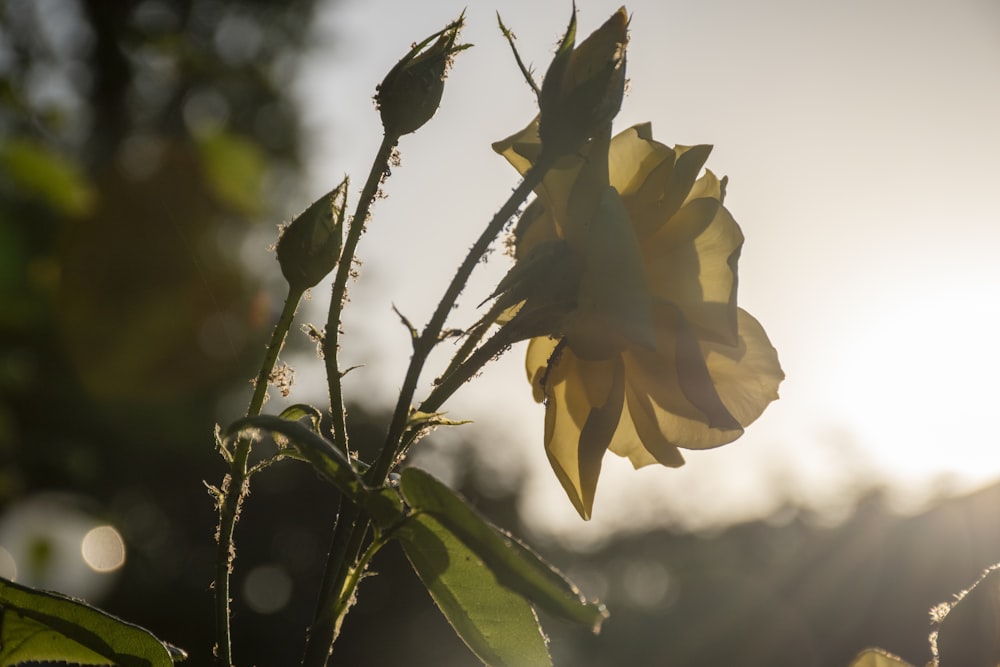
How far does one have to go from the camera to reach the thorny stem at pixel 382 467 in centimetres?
47

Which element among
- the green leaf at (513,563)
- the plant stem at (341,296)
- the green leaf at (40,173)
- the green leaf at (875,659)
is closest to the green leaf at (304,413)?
the plant stem at (341,296)

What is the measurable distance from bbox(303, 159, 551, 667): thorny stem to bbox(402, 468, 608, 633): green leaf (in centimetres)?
4

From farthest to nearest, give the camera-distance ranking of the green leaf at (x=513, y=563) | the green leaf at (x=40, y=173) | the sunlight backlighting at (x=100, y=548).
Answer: the sunlight backlighting at (x=100, y=548)
the green leaf at (x=40, y=173)
the green leaf at (x=513, y=563)

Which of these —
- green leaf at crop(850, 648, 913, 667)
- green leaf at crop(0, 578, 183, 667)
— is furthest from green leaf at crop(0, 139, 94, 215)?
green leaf at crop(850, 648, 913, 667)

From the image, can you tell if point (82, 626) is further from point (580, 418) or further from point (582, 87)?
point (582, 87)

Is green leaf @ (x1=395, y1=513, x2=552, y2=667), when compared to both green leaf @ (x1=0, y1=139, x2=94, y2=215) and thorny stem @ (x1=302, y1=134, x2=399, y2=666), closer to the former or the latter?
thorny stem @ (x1=302, y1=134, x2=399, y2=666)

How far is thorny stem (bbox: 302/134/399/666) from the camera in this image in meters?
0.47

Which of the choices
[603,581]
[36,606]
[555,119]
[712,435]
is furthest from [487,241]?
[603,581]

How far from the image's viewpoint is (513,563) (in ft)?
1.29

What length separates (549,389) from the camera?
63 cm

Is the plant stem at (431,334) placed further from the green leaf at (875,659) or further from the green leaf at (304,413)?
the green leaf at (875,659)

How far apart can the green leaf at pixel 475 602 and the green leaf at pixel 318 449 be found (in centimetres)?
7

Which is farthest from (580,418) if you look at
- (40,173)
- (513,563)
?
(40,173)

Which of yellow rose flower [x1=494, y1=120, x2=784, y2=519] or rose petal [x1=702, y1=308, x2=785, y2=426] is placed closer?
yellow rose flower [x1=494, y1=120, x2=784, y2=519]
